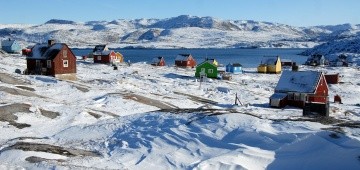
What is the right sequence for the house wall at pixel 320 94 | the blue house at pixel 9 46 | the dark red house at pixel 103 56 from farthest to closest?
the blue house at pixel 9 46 < the dark red house at pixel 103 56 < the house wall at pixel 320 94

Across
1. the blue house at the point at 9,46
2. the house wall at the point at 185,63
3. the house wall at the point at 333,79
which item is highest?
the blue house at the point at 9,46

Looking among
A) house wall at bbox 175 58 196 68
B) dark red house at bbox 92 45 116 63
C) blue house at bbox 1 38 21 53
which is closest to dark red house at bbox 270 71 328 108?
house wall at bbox 175 58 196 68

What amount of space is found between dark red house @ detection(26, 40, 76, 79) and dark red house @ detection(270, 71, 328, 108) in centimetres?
3032

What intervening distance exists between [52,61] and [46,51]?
281 cm

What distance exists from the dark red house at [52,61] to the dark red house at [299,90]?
99.5ft

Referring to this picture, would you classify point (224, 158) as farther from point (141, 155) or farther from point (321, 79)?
point (321, 79)

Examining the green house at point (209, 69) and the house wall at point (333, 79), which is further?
the green house at point (209, 69)

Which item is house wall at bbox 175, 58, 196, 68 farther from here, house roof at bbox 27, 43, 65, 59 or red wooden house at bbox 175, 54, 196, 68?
house roof at bbox 27, 43, 65, 59

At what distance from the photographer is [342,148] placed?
62.1ft

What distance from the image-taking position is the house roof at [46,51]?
59531mm

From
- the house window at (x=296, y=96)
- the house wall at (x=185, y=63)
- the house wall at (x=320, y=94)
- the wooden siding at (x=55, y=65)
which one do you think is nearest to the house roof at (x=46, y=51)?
the wooden siding at (x=55, y=65)

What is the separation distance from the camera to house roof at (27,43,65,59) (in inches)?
2344

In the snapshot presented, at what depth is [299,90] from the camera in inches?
1800

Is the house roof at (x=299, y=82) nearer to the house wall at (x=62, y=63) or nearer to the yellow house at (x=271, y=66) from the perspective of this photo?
the house wall at (x=62, y=63)
